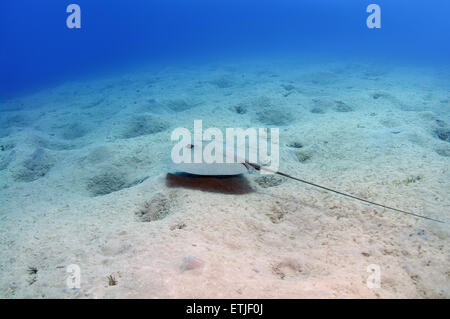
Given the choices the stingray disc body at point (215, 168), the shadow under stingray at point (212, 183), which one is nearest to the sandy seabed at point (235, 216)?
the shadow under stingray at point (212, 183)

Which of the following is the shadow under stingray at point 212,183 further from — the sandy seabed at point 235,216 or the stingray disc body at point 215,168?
the stingray disc body at point 215,168

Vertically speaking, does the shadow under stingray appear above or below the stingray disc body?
below

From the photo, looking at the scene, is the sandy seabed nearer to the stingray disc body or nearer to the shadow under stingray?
the shadow under stingray

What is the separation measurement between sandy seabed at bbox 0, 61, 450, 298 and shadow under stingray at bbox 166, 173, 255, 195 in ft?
0.08

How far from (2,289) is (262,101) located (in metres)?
8.31

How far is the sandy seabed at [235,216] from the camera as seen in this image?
2379 mm

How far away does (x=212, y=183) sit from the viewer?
4.34 m

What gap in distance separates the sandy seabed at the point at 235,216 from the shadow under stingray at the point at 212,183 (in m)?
0.02

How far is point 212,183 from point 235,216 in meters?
0.98

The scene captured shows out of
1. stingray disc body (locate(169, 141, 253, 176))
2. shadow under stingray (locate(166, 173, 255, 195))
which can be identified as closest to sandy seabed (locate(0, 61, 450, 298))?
shadow under stingray (locate(166, 173, 255, 195))

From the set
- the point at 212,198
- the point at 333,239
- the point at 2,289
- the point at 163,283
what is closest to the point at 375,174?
the point at 333,239

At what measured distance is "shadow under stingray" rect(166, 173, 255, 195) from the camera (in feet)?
13.9

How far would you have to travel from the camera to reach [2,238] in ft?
11.4
